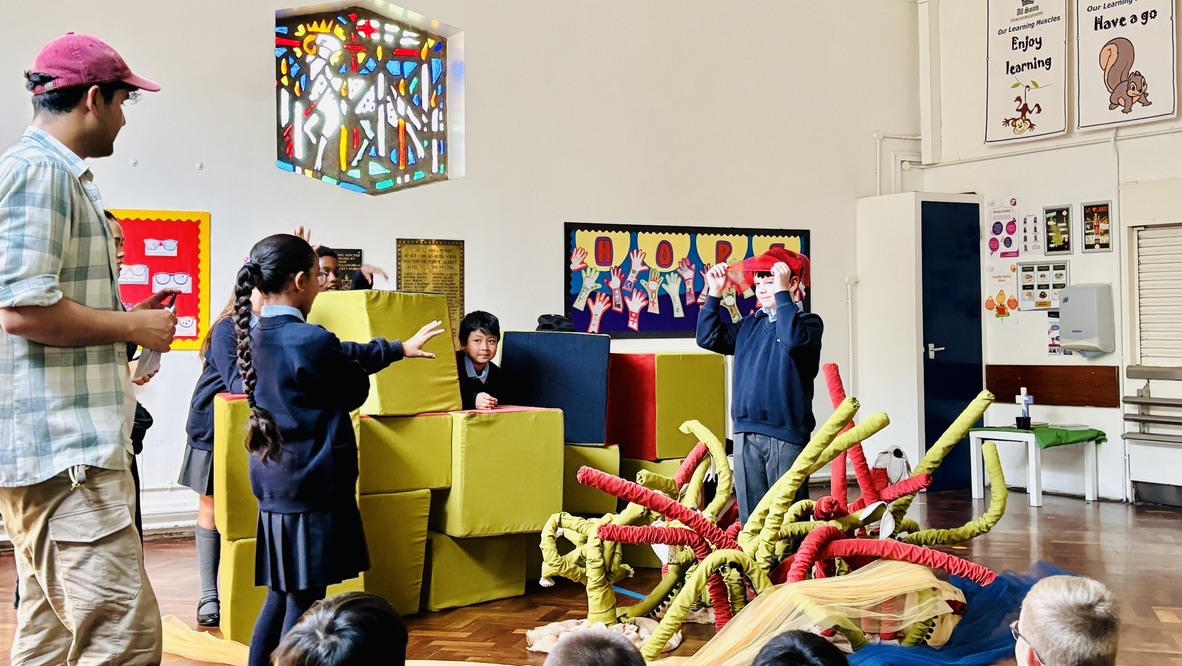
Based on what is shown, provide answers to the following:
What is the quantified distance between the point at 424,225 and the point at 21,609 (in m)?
5.14

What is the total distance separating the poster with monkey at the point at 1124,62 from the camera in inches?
Answer: 281

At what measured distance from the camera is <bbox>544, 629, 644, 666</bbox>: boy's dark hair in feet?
4.63

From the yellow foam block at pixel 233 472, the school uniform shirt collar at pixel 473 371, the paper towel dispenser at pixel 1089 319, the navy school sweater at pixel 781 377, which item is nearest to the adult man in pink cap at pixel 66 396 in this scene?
the yellow foam block at pixel 233 472

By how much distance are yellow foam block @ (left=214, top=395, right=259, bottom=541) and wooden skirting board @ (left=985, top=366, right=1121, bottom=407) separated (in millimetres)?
6249

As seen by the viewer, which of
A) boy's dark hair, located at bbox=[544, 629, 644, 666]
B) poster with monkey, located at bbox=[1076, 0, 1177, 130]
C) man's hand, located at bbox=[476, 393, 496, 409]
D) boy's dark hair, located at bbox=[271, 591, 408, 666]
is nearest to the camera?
boy's dark hair, located at bbox=[544, 629, 644, 666]

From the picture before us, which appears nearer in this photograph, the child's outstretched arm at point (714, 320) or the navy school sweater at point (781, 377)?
the navy school sweater at point (781, 377)

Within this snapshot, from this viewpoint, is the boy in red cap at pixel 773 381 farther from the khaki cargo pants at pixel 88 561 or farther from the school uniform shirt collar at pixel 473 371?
the khaki cargo pants at pixel 88 561

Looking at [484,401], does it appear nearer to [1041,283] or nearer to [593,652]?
[593,652]

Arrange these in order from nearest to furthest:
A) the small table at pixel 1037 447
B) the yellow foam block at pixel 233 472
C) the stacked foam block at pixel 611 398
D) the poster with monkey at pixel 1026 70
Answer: the yellow foam block at pixel 233 472 < the stacked foam block at pixel 611 398 < the small table at pixel 1037 447 < the poster with monkey at pixel 1026 70

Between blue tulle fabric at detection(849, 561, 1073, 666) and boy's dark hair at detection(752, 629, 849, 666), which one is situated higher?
boy's dark hair at detection(752, 629, 849, 666)

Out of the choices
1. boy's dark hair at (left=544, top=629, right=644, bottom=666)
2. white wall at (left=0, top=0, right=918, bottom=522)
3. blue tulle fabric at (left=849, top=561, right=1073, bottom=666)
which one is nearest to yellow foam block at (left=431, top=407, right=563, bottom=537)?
blue tulle fabric at (left=849, top=561, right=1073, bottom=666)

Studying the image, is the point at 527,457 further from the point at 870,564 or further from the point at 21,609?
the point at 21,609

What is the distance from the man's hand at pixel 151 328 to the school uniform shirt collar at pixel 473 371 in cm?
294

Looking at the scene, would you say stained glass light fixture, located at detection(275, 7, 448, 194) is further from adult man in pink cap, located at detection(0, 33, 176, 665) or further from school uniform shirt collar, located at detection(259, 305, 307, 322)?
adult man in pink cap, located at detection(0, 33, 176, 665)
